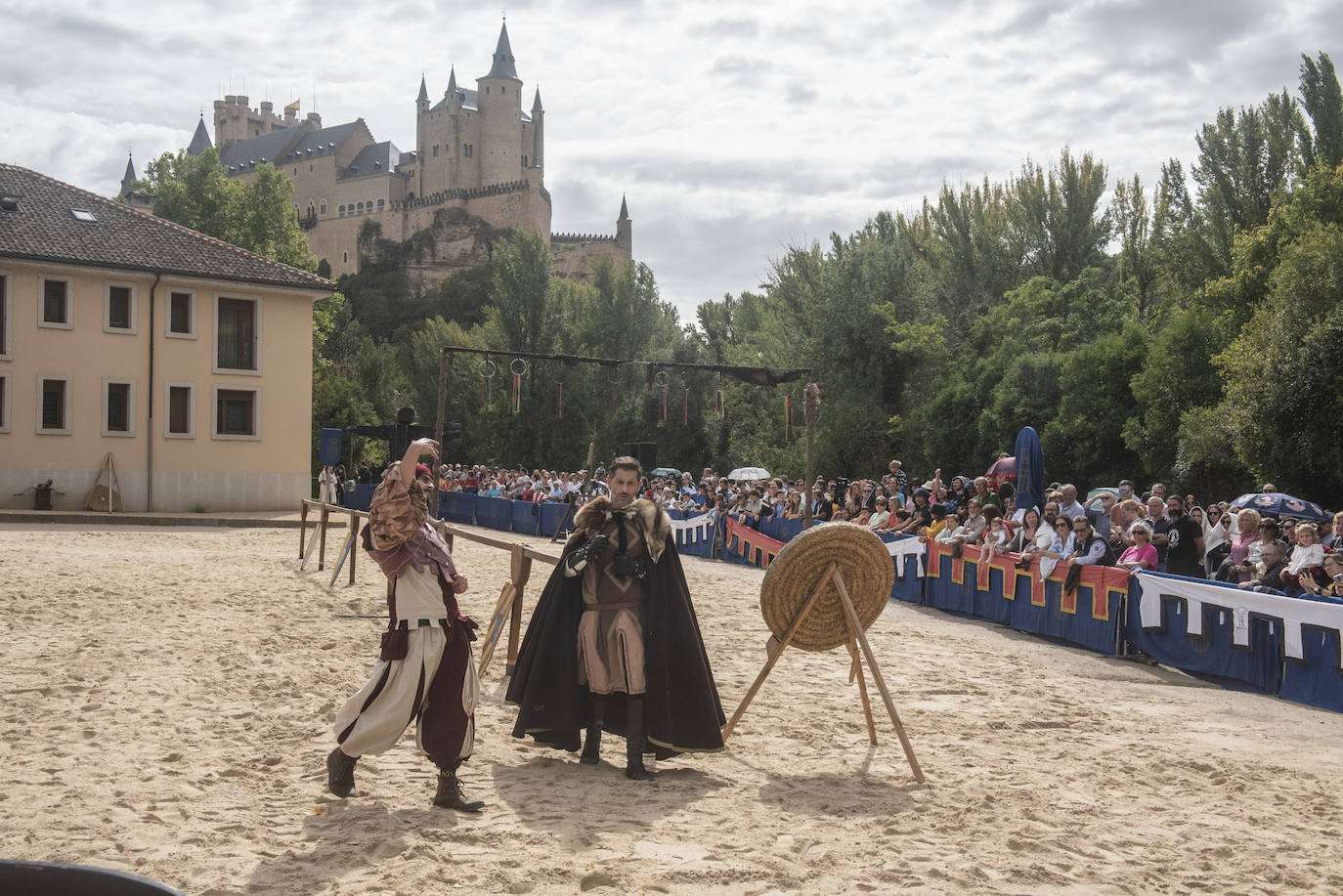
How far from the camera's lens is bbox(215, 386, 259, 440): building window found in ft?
110

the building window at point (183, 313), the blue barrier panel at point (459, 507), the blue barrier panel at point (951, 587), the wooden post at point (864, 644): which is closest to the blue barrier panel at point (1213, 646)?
the blue barrier panel at point (951, 587)

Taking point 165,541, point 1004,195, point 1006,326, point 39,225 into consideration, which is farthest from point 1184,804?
point 1004,195

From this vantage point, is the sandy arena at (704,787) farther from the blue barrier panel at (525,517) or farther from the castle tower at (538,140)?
the castle tower at (538,140)

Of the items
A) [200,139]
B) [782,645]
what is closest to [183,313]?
[782,645]

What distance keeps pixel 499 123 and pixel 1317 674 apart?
103m

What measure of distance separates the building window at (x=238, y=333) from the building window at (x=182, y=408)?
1.31 meters

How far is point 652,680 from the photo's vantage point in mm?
6473

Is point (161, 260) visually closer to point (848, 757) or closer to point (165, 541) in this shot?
point (165, 541)

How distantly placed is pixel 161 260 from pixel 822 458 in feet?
68.7

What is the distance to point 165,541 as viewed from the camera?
21969 millimetres

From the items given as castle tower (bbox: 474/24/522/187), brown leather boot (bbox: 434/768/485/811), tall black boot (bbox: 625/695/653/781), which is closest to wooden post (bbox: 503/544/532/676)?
tall black boot (bbox: 625/695/653/781)

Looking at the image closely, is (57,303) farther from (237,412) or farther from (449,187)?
(449,187)

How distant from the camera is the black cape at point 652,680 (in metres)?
6.48

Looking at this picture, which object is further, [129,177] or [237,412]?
[129,177]
